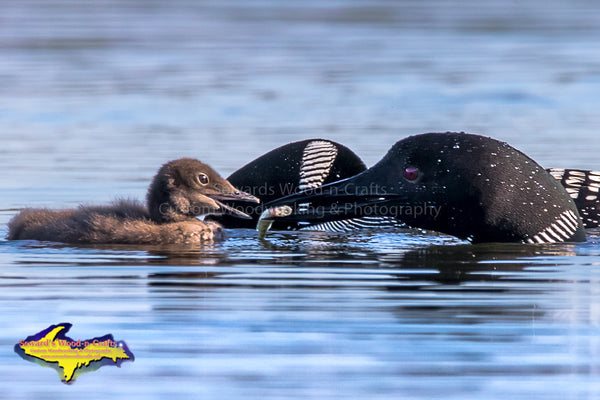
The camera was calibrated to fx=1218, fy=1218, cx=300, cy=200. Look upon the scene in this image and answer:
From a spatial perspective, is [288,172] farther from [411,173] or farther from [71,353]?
[71,353]

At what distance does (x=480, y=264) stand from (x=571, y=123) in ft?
16.3

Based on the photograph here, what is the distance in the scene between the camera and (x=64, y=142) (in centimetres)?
890

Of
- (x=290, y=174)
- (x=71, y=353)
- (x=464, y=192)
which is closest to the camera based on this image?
(x=71, y=353)

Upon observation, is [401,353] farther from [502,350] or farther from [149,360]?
[149,360]

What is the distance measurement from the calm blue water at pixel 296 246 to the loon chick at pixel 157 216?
0.49ft

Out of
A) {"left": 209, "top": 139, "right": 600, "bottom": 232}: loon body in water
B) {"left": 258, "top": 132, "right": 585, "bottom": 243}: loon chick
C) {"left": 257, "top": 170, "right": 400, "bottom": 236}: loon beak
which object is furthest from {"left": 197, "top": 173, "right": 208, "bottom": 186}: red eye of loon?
{"left": 258, "top": 132, "right": 585, "bottom": 243}: loon chick

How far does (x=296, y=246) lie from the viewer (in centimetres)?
570

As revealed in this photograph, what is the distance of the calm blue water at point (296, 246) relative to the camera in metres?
3.48

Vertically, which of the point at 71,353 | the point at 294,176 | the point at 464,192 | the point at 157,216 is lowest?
the point at 71,353

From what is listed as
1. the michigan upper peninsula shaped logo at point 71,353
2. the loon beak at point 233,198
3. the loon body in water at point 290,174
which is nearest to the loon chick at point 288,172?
the loon body in water at point 290,174

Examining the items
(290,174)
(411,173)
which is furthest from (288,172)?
(411,173)

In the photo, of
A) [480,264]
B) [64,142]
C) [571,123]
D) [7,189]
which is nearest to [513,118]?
[571,123]

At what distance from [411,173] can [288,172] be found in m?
1.17

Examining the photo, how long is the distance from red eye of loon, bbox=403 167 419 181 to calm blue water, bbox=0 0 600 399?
0.34 m
